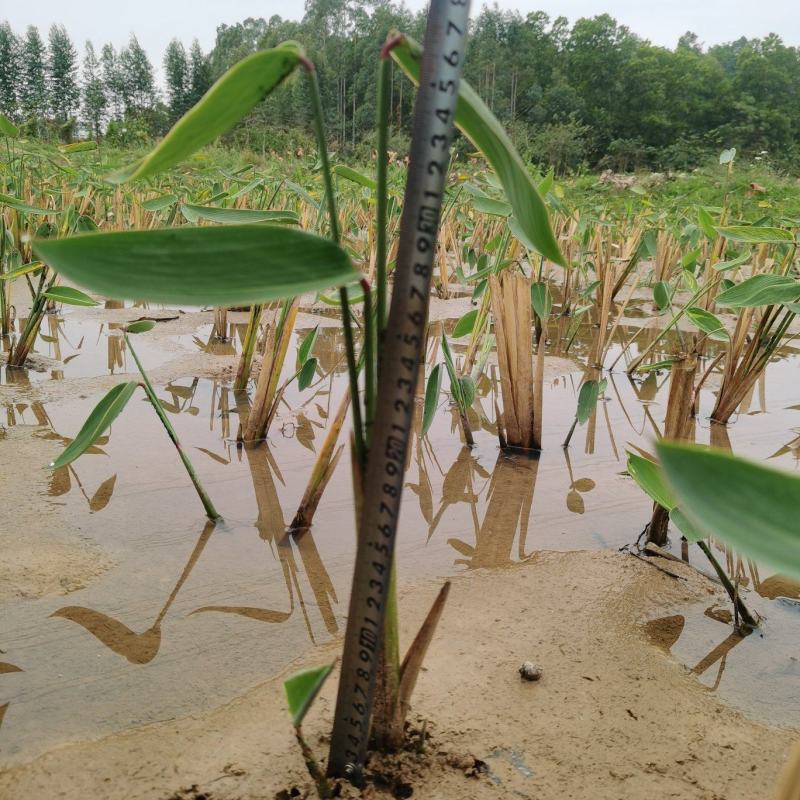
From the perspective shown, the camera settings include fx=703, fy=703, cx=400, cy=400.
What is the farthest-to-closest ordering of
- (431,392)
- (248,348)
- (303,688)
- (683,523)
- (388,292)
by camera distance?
(388,292)
(248,348)
(431,392)
(683,523)
(303,688)

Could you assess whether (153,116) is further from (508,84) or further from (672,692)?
(672,692)

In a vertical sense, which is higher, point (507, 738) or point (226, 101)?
point (226, 101)

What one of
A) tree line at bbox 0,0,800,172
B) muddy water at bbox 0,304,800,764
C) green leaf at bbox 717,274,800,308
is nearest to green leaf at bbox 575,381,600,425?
muddy water at bbox 0,304,800,764

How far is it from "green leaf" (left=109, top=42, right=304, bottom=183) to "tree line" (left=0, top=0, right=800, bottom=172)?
75.2 ft

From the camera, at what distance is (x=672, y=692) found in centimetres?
83

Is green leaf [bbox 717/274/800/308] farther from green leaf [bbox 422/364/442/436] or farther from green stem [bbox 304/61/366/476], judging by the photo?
green stem [bbox 304/61/366/476]

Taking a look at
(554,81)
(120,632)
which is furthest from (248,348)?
(554,81)

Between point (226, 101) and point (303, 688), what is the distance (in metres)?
0.38

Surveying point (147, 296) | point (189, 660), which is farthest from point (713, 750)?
point (147, 296)

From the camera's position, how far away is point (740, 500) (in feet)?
1.00

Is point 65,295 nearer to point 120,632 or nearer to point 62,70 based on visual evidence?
point 120,632

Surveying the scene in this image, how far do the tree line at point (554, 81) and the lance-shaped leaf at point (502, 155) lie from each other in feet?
75.1

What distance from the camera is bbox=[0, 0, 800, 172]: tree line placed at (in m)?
25.9

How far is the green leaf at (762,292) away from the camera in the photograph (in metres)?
1.21
